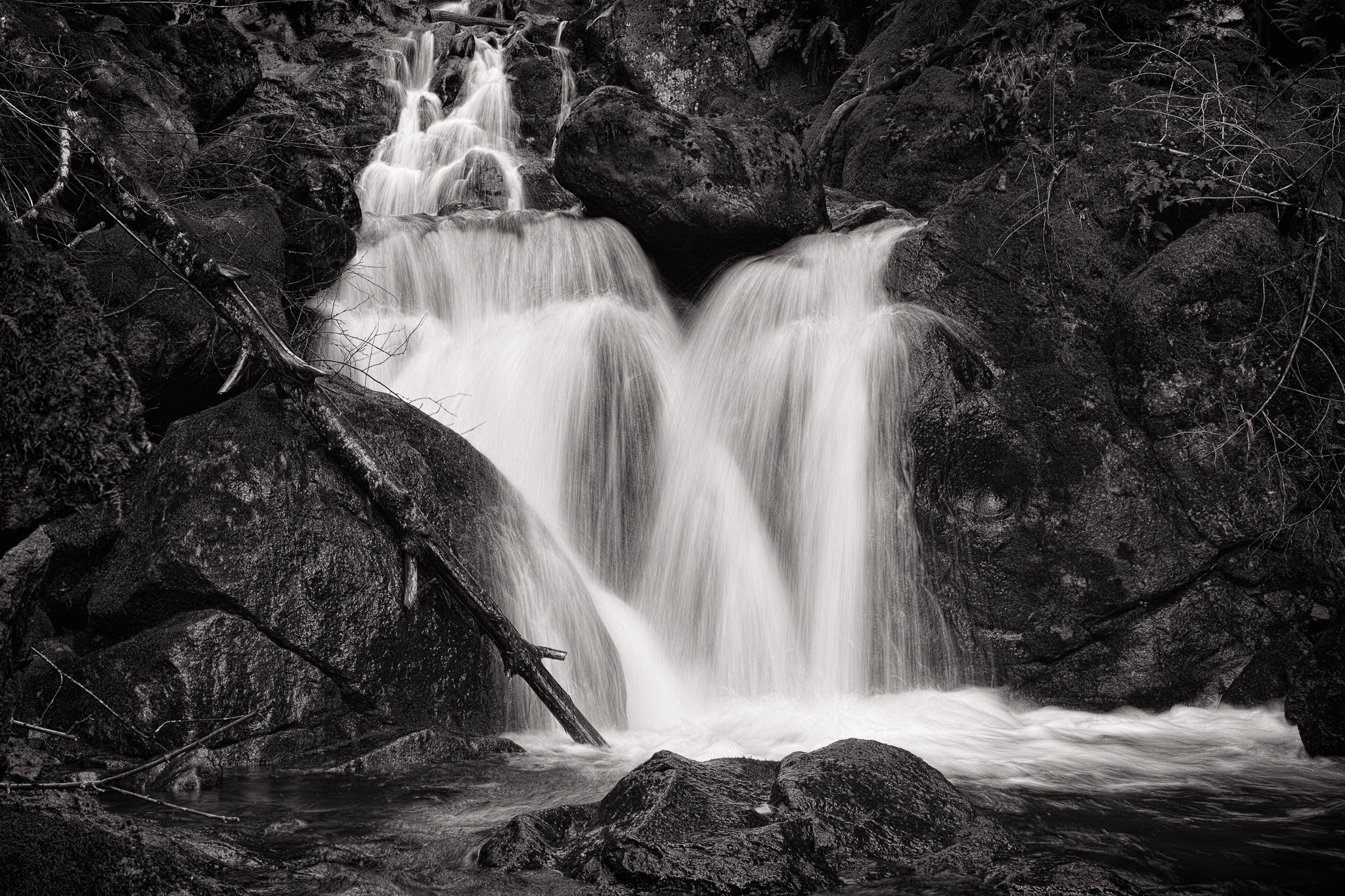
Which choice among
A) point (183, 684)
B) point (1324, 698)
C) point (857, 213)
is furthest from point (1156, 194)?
point (183, 684)

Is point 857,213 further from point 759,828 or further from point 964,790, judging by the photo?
point 759,828

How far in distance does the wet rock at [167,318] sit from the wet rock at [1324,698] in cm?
703

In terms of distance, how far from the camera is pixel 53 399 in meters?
2.46

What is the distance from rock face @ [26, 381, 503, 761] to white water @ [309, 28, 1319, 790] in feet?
2.40

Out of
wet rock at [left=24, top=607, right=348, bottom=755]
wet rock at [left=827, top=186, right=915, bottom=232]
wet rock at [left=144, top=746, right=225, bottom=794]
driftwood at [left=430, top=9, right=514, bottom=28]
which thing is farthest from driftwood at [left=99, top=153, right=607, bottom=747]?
driftwood at [left=430, top=9, right=514, bottom=28]

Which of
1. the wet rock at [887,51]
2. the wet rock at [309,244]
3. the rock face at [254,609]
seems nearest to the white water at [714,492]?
the wet rock at [309,244]

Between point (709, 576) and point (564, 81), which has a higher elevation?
point (564, 81)

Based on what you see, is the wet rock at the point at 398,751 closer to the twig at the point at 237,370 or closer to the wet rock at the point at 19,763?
the twig at the point at 237,370

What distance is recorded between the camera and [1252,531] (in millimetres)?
6695

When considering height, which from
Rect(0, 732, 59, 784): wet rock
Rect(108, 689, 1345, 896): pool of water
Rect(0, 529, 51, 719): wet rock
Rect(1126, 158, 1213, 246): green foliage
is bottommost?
Rect(108, 689, 1345, 896): pool of water

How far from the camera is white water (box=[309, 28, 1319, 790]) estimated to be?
19.7 feet

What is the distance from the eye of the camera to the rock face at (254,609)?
500 cm

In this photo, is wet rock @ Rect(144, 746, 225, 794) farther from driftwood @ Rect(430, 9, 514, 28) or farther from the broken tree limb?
driftwood @ Rect(430, 9, 514, 28)

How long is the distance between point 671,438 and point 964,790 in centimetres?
410
